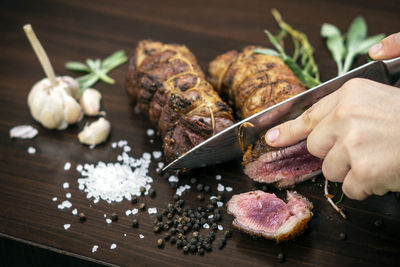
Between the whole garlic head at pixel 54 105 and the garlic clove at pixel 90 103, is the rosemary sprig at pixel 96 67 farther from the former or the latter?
the whole garlic head at pixel 54 105

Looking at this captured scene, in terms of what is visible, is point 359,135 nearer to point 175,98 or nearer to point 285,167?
point 285,167

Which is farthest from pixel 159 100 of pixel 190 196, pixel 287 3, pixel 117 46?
pixel 287 3

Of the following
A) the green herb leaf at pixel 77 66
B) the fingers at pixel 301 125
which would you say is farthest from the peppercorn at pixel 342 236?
the green herb leaf at pixel 77 66

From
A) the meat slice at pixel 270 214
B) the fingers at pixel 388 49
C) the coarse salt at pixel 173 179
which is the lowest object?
the meat slice at pixel 270 214

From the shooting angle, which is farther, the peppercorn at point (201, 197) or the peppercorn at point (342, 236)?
the peppercorn at point (201, 197)

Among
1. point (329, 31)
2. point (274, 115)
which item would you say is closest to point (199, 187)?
point (274, 115)
